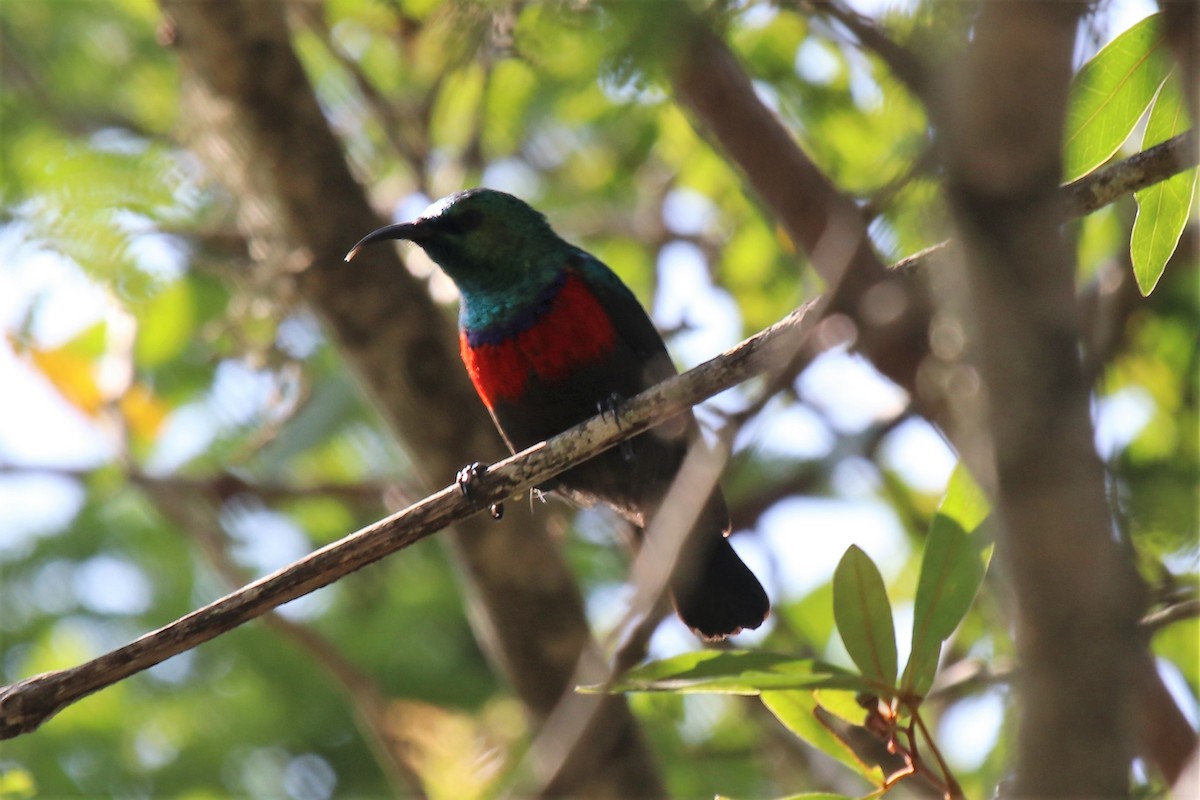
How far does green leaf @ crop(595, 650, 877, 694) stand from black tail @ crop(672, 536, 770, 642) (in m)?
1.52

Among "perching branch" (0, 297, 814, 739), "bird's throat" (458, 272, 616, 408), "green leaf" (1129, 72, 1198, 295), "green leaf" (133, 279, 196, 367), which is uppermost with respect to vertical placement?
"green leaf" (133, 279, 196, 367)

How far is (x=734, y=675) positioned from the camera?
9.14 feet

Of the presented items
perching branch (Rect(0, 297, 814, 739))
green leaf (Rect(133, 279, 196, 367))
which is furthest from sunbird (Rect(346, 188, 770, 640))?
green leaf (Rect(133, 279, 196, 367))

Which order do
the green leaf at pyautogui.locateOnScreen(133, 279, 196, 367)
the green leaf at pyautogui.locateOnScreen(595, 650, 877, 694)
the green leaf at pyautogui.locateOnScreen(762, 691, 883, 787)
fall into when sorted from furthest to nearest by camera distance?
the green leaf at pyautogui.locateOnScreen(133, 279, 196, 367) < the green leaf at pyautogui.locateOnScreen(762, 691, 883, 787) < the green leaf at pyautogui.locateOnScreen(595, 650, 877, 694)

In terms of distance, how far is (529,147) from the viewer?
281 inches

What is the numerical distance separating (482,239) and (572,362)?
2.26 feet

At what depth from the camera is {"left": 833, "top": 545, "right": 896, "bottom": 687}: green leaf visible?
282 cm

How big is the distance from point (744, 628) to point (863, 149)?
84.1 inches

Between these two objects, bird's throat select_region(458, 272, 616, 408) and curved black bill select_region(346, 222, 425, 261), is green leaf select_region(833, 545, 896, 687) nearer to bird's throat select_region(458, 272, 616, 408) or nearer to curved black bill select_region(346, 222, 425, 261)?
bird's throat select_region(458, 272, 616, 408)

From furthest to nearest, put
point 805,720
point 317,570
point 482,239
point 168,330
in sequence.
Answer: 1. point 168,330
2. point 482,239
3. point 805,720
4. point 317,570

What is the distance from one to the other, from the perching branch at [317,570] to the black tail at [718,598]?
166cm

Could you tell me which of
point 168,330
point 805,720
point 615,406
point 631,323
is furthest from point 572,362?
point 168,330

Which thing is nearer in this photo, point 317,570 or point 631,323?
point 317,570

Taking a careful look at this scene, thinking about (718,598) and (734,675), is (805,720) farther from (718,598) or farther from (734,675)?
(718,598)
